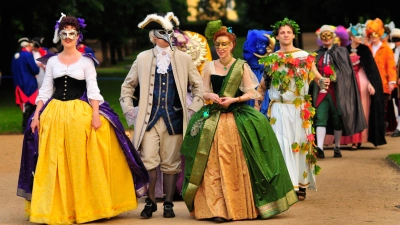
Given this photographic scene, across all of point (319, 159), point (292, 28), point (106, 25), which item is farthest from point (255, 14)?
point (292, 28)

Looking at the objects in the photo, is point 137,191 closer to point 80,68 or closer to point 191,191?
point 191,191

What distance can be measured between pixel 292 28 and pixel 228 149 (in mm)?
1950

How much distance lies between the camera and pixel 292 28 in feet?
36.7

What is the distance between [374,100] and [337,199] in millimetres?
6048

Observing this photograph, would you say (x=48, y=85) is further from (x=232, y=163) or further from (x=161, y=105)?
(x=232, y=163)

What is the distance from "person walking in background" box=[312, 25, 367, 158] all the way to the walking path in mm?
382

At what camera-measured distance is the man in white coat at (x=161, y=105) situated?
32.7 feet

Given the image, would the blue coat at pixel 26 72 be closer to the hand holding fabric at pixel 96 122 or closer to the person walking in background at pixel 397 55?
the person walking in background at pixel 397 55

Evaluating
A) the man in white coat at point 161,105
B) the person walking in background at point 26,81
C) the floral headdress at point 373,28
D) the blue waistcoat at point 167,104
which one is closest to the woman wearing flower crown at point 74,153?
the man in white coat at point 161,105

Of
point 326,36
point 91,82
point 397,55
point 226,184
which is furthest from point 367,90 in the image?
point 91,82

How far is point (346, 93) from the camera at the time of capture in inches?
613

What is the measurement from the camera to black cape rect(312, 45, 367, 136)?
15.3 metres

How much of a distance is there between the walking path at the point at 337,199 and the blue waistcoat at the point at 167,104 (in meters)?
0.84

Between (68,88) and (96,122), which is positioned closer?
(96,122)
